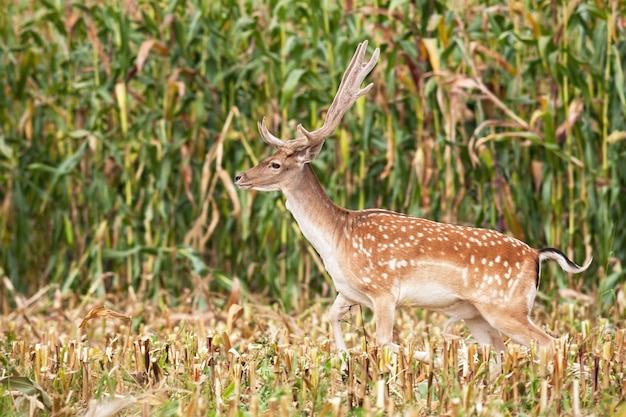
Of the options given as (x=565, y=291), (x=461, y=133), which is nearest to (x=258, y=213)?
(x=461, y=133)

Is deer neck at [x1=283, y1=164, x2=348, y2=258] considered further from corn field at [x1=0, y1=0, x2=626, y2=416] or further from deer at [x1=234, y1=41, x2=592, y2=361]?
corn field at [x1=0, y1=0, x2=626, y2=416]

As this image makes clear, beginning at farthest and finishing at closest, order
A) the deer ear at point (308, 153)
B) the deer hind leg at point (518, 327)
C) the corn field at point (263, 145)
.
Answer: the corn field at point (263, 145), the deer ear at point (308, 153), the deer hind leg at point (518, 327)

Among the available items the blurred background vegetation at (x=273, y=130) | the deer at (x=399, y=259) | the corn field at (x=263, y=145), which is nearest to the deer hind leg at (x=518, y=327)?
the deer at (x=399, y=259)

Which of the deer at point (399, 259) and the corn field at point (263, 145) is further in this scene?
the corn field at point (263, 145)

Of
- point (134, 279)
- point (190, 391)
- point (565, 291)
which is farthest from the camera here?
point (134, 279)

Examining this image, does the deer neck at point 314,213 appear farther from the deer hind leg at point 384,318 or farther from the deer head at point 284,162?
the deer hind leg at point 384,318

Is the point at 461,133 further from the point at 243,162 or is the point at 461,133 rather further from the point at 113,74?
the point at 113,74

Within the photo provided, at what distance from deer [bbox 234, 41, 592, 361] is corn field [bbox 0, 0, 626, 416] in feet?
4.64

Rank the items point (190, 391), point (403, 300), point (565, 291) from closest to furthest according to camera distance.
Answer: point (190, 391) < point (403, 300) < point (565, 291)

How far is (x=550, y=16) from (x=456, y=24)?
0.80m

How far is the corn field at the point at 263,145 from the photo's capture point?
27.6ft

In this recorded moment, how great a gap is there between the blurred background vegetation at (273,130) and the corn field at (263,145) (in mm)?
22

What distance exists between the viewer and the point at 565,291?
26.7 feet

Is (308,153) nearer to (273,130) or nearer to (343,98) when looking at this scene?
(343,98)
